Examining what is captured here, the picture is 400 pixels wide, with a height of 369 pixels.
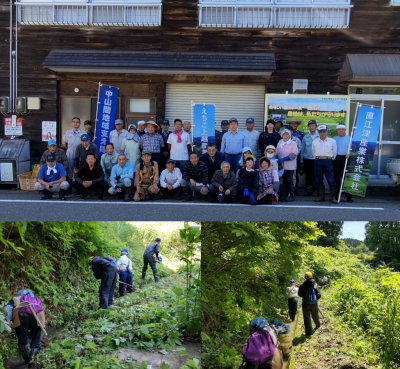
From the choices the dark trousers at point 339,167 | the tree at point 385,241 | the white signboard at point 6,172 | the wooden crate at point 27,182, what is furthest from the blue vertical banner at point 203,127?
the tree at point 385,241

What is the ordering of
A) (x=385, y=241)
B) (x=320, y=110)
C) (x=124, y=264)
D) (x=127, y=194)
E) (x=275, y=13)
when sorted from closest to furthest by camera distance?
(x=385, y=241) < (x=124, y=264) < (x=127, y=194) < (x=320, y=110) < (x=275, y=13)

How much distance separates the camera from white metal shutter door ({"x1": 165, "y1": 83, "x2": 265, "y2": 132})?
1362 cm

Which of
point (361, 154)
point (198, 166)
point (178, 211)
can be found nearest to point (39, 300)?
point (178, 211)

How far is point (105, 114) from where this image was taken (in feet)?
40.5

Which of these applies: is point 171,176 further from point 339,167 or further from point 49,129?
point 49,129

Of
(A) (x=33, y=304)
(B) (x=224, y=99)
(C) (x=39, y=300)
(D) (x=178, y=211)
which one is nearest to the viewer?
(A) (x=33, y=304)

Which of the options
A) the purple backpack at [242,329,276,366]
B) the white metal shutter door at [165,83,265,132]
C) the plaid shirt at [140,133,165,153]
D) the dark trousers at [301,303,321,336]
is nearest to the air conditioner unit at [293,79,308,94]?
the white metal shutter door at [165,83,265,132]

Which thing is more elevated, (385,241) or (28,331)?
(385,241)

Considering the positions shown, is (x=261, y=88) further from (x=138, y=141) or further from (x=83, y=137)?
(x=83, y=137)

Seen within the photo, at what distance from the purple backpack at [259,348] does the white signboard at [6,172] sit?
9147mm

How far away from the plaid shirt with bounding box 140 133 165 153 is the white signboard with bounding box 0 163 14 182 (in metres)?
3.60

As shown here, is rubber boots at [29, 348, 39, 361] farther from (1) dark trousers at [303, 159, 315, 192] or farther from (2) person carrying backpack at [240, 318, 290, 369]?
(1) dark trousers at [303, 159, 315, 192]

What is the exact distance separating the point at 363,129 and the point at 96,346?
768cm

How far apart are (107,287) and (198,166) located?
16.5 feet
